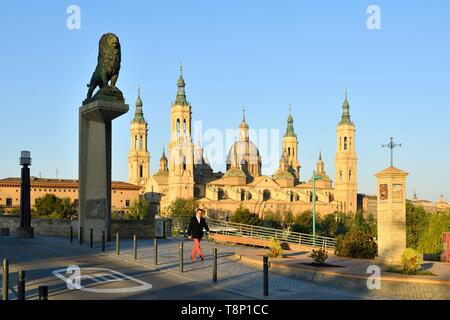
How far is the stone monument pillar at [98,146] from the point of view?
26.9 metres

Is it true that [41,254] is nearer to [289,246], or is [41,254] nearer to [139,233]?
[139,233]

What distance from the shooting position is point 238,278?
705 inches

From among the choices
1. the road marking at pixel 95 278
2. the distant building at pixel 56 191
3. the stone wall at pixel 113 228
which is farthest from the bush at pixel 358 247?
the distant building at pixel 56 191

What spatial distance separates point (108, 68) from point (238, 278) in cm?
1268

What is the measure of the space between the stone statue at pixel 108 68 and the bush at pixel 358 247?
1091 centimetres

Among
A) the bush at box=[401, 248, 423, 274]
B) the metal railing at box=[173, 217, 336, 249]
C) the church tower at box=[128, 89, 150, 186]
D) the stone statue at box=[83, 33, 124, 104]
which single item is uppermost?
the church tower at box=[128, 89, 150, 186]

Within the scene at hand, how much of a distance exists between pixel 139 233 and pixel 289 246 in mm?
7408

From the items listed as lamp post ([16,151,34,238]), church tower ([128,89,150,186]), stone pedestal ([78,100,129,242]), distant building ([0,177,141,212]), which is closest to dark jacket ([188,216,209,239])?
stone pedestal ([78,100,129,242])

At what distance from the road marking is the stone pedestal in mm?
8178

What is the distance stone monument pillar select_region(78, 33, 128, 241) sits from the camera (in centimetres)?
2689

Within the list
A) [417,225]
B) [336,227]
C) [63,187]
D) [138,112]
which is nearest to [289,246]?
[417,225]

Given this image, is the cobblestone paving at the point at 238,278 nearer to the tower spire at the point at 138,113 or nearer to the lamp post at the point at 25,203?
the lamp post at the point at 25,203

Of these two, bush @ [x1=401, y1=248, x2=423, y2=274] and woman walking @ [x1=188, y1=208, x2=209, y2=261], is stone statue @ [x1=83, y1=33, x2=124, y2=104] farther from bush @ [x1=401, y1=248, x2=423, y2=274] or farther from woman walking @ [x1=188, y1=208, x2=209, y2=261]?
bush @ [x1=401, y1=248, x2=423, y2=274]
